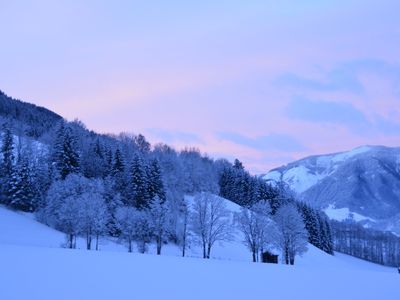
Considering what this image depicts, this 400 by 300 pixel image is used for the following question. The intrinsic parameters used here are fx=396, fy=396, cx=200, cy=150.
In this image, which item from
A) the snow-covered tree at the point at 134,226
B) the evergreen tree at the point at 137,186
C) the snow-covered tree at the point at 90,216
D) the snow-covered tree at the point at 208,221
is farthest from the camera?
the evergreen tree at the point at 137,186

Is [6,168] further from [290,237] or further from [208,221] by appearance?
[290,237]

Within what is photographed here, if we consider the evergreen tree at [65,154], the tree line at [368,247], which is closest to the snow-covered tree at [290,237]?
the evergreen tree at [65,154]

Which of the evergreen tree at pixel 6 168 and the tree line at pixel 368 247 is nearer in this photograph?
the evergreen tree at pixel 6 168

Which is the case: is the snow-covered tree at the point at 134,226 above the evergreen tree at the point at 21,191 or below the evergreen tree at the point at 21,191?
below

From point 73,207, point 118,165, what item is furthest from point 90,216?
point 118,165

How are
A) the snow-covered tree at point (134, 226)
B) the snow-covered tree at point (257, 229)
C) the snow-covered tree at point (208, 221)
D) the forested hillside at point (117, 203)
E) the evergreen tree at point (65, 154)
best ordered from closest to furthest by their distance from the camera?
the forested hillside at point (117, 203) < the snow-covered tree at point (208, 221) < the snow-covered tree at point (257, 229) < the snow-covered tree at point (134, 226) < the evergreen tree at point (65, 154)

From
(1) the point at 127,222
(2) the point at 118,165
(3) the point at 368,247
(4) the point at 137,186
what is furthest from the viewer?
(3) the point at 368,247

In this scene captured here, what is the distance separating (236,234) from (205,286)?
228 ft

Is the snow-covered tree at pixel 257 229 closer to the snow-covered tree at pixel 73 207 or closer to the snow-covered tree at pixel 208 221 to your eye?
the snow-covered tree at pixel 208 221

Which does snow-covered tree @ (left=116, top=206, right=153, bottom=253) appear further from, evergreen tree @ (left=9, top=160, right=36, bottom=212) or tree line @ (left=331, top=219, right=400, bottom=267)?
tree line @ (left=331, top=219, right=400, bottom=267)

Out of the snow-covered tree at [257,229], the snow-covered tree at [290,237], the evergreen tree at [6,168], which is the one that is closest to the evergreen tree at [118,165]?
the evergreen tree at [6,168]

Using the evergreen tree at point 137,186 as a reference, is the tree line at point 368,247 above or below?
below

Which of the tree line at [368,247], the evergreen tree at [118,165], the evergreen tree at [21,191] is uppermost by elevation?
the evergreen tree at [118,165]

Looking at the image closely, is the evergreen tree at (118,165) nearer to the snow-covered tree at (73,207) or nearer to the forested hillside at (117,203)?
the forested hillside at (117,203)
